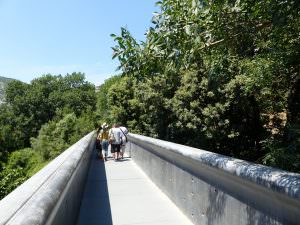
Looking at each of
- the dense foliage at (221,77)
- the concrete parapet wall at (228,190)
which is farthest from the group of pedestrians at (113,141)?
the concrete parapet wall at (228,190)

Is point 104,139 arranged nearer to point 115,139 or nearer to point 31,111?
point 115,139

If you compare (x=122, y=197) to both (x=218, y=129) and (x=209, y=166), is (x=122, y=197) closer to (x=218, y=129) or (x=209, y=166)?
(x=209, y=166)

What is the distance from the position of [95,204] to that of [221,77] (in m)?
6.69

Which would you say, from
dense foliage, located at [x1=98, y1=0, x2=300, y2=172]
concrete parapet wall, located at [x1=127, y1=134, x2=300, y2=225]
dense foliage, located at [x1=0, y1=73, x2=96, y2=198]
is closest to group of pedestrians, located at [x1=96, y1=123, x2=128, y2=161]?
dense foliage, located at [x1=98, y1=0, x2=300, y2=172]

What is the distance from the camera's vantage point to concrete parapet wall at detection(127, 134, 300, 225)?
2.72 meters

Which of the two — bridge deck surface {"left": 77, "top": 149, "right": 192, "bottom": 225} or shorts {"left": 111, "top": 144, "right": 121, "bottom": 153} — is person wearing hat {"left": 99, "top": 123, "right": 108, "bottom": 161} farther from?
bridge deck surface {"left": 77, "top": 149, "right": 192, "bottom": 225}

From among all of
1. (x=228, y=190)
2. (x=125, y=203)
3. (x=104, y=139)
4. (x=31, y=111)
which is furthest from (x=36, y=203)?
(x=31, y=111)

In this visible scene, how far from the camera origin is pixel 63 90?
81.2m

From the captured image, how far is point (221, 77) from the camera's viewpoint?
11664mm

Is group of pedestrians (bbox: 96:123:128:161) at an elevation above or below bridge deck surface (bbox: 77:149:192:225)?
above

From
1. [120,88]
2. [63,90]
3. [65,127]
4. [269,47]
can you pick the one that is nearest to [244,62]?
[269,47]

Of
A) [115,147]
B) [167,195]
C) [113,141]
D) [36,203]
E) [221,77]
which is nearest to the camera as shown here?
[36,203]

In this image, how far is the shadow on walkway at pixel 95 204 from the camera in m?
5.26

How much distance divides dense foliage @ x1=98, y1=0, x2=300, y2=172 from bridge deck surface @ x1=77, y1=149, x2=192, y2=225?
6.14 ft
